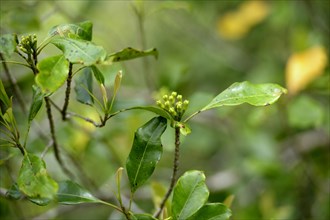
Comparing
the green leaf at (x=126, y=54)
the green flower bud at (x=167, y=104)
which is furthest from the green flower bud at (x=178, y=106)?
the green leaf at (x=126, y=54)

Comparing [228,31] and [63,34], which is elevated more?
[228,31]

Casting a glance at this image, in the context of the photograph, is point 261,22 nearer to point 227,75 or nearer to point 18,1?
point 227,75

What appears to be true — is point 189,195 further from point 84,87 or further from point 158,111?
point 84,87

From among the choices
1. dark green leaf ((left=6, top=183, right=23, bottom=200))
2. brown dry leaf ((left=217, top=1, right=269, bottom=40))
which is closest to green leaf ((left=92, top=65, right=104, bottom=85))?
dark green leaf ((left=6, top=183, right=23, bottom=200))

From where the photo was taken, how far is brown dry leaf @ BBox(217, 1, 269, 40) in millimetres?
2410

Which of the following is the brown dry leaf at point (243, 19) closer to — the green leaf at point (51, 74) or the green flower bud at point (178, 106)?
the green flower bud at point (178, 106)

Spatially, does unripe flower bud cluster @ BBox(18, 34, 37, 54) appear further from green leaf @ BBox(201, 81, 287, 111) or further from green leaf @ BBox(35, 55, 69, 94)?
green leaf @ BBox(201, 81, 287, 111)

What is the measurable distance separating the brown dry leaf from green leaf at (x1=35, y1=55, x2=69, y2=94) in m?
1.79

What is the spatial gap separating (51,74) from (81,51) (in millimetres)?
60

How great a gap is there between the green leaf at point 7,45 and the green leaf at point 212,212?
0.40 metres

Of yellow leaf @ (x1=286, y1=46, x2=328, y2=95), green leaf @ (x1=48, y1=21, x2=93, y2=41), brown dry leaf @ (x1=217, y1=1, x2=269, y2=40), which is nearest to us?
green leaf @ (x1=48, y1=21, x2=93, y2=41)

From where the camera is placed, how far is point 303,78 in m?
1.82

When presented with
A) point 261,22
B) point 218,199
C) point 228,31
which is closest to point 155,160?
point 218,199

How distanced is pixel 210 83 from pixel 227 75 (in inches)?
4.1
